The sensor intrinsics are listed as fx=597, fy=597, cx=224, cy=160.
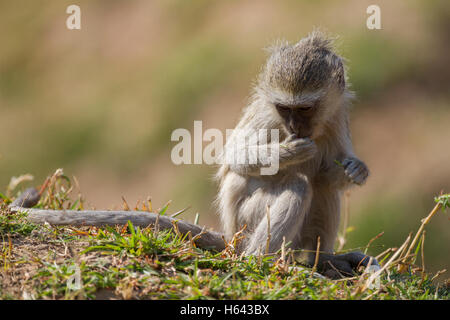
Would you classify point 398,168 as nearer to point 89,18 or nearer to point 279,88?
point 279,88

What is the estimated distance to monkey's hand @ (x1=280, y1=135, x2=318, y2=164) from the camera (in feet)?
17.9

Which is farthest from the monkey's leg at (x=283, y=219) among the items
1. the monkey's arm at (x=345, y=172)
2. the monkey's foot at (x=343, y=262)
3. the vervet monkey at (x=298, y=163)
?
the monkey's foot at (x=343, y=262)

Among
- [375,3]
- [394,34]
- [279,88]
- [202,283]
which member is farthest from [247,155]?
[375,3]

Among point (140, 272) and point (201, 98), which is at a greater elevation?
point (201, 98)

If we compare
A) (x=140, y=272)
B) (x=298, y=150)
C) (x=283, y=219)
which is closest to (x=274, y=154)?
(x=298, y=150)

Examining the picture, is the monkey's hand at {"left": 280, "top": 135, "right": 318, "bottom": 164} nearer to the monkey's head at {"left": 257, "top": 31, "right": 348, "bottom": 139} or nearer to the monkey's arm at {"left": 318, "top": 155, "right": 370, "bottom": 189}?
the monkey's head at {"left": 257, "top": 31, "right": 348, "bottom": 139}

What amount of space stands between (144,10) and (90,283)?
17124mm

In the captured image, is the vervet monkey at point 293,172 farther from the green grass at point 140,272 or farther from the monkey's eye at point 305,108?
the green grass at point 140,272

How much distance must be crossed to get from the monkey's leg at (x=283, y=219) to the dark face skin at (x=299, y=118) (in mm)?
480

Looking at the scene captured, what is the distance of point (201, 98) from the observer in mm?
15172

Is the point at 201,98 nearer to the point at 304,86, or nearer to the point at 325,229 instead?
the point at 325,229

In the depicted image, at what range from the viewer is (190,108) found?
15.1 metres

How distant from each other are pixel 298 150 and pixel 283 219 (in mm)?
643

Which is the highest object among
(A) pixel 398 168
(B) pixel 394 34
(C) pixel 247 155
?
(B) pixel 394 34
